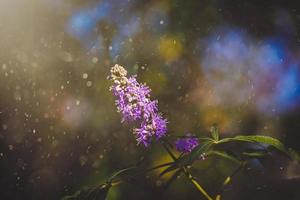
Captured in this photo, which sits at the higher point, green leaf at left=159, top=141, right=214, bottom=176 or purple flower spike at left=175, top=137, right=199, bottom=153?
purple flower spike at left=175, top=137, right=199, bottom=153

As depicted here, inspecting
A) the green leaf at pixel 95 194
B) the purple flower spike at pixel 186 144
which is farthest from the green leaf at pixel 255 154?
the green leaf at pixel 95 194

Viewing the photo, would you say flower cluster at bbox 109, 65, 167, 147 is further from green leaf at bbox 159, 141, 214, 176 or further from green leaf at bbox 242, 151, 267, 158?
green leaf at bbox 242, 151, 267, 158

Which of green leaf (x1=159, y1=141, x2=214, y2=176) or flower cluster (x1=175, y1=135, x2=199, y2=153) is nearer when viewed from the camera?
green leaf (x1=159, y1=141, x2=214, y2=176)

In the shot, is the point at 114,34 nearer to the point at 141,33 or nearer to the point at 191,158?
the point at 141,33

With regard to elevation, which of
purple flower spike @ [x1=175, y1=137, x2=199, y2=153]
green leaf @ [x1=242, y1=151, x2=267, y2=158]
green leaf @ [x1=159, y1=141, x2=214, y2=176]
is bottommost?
green leaf @ [x1=242, y1=151, x2=267, y2=158]

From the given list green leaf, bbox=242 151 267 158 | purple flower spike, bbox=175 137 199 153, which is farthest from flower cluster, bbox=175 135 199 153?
green leaf, bbox=242 151 267 158

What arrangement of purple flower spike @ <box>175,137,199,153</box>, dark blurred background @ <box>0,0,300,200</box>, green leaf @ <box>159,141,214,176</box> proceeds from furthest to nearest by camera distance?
1. dark blurred background @ <box>0,0,300,200</box>
2. purple flower spike @ <box>175,137,199,153</box>
3. green leaf @ <box>159,141,214,176</box>

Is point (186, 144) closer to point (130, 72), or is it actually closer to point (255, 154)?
point (255, 154)

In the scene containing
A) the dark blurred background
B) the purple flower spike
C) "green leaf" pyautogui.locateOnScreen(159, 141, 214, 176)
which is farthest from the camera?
the dark blurred background
